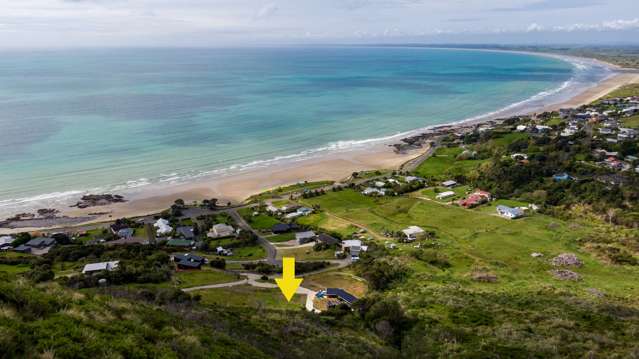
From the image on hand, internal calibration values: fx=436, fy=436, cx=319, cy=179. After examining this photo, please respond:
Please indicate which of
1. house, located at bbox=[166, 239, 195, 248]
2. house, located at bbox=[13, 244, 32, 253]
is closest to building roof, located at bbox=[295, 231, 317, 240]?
house, located at bbox=[166, 239, 195, 248]

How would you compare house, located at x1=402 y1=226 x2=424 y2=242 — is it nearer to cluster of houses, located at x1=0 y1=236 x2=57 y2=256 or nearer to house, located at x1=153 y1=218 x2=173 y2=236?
house, located at x1=153 y1=218 x2=173 y2=236

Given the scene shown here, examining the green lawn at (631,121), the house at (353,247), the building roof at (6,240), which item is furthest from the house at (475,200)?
the green lawn at (631,121)

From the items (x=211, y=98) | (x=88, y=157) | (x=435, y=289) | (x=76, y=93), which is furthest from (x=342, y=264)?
(x=76, y=93)

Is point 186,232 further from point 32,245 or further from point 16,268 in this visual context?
point 16,268

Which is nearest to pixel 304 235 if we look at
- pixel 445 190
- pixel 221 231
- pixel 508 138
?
pixel 221 231

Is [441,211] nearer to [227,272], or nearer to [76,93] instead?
[227,272]

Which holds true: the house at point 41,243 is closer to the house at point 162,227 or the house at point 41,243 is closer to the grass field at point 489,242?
the house at point 162,227
